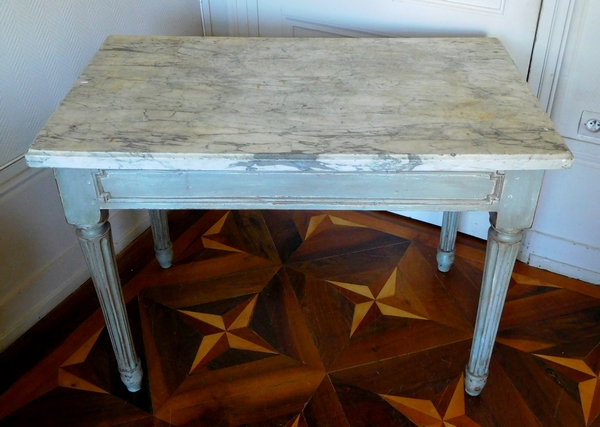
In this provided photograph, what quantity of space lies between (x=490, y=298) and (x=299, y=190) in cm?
41

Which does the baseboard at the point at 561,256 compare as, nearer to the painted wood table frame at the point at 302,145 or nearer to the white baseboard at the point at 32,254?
the painted wood table frame at the point at 302,145

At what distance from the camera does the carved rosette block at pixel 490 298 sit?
3.20 ft

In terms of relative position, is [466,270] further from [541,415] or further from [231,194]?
[231,194]


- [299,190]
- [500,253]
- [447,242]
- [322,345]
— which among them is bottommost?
[322,345]

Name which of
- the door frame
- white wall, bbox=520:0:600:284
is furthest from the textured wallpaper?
white wall, bbox=520:0:600:284

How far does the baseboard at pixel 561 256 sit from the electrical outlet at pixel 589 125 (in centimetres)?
30

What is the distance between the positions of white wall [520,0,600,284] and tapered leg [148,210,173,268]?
943mm

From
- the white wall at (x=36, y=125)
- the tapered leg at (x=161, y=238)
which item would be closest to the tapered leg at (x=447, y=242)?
the tapered leg at (x=161, y=238)

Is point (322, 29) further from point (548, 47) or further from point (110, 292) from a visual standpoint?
point (110, 292)

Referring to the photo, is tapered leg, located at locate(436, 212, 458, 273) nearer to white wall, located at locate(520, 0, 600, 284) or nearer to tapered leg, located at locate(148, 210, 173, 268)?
white wall, located at locate(520, 0, 600, 284)

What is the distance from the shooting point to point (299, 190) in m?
0.92

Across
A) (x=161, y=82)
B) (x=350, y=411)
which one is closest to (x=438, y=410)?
(x=350, y=411)

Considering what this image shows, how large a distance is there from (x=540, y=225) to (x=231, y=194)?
935 mm

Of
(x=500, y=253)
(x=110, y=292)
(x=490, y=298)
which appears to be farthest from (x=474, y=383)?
(x=110, y=292)
